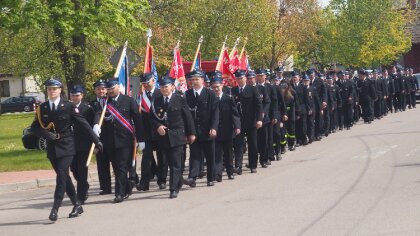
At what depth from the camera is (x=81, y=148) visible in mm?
11016

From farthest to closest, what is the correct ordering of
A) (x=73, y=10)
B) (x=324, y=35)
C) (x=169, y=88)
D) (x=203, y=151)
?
(x=324, y=35), (x=73, y=10), (x=203, y=151), (x=169, y=88)

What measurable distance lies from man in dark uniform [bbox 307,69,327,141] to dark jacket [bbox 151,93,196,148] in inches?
340

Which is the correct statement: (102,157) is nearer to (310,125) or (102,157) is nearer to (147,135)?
(147,135)

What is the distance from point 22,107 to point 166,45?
36561mm

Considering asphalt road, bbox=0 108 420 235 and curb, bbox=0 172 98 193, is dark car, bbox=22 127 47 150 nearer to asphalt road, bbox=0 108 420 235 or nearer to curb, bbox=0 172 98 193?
curb, bbox=0 172 98 193

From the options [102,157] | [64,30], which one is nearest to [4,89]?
[64,30]

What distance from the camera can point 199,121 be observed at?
1265 cm

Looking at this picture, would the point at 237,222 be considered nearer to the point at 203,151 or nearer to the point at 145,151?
the point at 145,151

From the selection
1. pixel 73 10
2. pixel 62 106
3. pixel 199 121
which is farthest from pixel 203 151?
pixel 73 10

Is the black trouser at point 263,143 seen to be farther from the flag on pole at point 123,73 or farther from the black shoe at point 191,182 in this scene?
the flag on pole at point 123,73

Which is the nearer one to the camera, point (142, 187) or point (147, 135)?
point (147, 135)

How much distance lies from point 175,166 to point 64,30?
884 centimetres

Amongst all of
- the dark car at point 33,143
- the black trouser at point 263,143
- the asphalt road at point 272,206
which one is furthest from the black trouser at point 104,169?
the dark car at point 33,143

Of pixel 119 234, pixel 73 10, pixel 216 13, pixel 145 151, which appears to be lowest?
pixel 119 234
